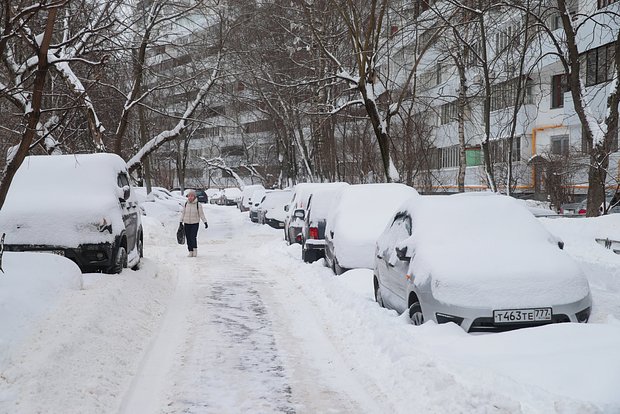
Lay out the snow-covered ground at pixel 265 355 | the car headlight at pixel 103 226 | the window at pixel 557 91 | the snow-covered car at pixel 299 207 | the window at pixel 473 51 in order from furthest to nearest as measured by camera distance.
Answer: the window at pixel 557 91 < the window at pixel 473 51 < the snow-covered car at pixel 299 207 < the car headlight at pixel 103 226 < the snow-covered ground at pixel 265 355

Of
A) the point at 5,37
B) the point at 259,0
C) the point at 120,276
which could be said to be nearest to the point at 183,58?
the point at 259,0

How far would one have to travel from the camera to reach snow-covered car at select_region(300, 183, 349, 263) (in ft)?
48.8

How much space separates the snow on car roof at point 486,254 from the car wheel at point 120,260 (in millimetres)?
5297

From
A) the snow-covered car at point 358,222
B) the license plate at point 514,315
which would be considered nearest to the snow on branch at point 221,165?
the snow-covered car at point 358,222

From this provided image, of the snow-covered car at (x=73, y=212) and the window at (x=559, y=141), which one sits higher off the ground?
the window at (x=559, y=141)

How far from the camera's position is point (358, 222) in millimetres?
12312

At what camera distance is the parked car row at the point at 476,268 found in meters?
6.57

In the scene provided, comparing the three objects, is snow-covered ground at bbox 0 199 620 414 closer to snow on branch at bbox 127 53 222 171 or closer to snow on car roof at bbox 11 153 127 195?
snow on car roof at bbox 11 153 127 195

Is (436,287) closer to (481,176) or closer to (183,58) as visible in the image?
(183,58)

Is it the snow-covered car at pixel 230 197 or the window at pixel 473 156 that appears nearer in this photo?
the window at pixel 473 156

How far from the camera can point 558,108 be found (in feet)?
115

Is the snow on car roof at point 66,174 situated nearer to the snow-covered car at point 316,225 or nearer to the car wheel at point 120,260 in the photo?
the car wheel at point 120,260

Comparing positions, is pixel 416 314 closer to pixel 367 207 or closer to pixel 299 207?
pixel 367 207

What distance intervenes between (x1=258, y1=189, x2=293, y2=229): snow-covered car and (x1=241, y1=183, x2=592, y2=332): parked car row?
778 inches
